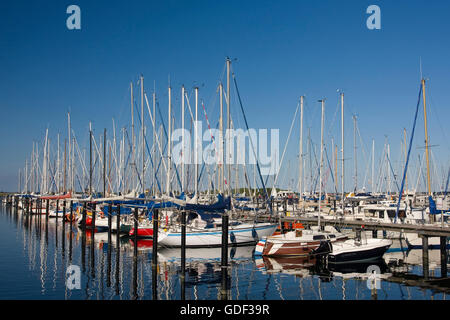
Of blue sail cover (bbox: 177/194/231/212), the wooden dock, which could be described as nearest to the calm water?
A: the wooden dock

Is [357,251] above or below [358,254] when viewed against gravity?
above

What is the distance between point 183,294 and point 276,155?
165 feet

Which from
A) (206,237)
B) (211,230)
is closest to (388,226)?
(211,230)

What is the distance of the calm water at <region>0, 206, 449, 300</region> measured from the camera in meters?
21.5

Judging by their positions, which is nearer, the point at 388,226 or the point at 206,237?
the point at 388,226

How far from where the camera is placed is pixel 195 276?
25.7 m

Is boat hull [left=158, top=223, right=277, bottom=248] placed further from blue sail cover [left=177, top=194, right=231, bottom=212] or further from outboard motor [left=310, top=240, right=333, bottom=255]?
outboard motor [left=310, top=240, right=333, bottom=255]
